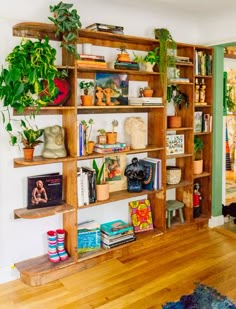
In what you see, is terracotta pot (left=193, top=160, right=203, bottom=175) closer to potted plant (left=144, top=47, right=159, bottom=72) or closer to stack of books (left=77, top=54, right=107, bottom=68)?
potted plant (left=144, top=47, right=159, bottom=72)

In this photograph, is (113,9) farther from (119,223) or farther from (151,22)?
(119,223)

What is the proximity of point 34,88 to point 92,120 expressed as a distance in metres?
0.77

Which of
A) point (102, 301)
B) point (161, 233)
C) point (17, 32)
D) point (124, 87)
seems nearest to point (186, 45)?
A: point (124, 87)

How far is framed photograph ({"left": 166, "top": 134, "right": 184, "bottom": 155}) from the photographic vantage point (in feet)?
11.9

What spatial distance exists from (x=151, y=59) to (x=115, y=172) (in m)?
1.14

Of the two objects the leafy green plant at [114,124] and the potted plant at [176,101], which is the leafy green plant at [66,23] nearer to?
the leafy green plant at [114,124]

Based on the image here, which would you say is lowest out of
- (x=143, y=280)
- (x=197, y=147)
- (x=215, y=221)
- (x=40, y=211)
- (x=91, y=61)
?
(x=143, y=280)

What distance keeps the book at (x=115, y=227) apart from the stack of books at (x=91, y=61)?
4.87 ft

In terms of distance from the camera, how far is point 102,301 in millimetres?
2527

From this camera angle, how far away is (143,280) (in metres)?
2.83

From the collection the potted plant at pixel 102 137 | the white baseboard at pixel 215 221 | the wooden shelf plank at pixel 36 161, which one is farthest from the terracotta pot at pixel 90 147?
the white baseboard at pixel 215 221

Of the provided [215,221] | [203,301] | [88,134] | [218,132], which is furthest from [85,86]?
[215,221]

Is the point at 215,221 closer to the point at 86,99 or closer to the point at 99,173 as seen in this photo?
the point at 99,173

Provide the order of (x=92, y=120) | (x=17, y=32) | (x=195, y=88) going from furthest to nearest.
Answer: (x=195, y=88) < (x=92, y=120) < (x=17, y=32)
